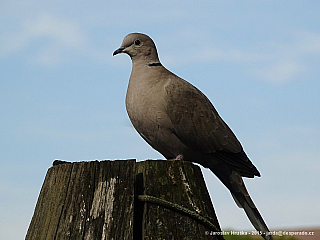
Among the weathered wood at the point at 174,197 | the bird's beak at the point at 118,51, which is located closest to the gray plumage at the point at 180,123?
the bird's beak at the point at 118,51

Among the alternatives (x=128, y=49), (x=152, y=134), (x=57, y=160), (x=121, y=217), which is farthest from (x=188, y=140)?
(x=121, y=217)

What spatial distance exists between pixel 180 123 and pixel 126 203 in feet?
6.67

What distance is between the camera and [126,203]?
2623mm

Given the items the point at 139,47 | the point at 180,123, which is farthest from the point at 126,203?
the point at 139,47

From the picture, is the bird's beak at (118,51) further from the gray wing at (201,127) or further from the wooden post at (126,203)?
the wooden post at (126,203)

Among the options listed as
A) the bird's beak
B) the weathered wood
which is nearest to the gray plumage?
the bird's beak

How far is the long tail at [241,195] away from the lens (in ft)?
15.6

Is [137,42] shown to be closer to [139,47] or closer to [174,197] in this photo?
[139,47]

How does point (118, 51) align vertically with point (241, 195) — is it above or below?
above

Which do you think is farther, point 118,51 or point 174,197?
point 118,51

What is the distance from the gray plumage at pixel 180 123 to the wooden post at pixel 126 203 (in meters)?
1.56

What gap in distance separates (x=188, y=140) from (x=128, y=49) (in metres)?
1.47

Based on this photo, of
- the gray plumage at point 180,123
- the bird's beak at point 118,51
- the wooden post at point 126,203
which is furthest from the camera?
the bird's beak at point 118,51

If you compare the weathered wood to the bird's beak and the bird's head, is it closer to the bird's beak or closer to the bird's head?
the bird's head
